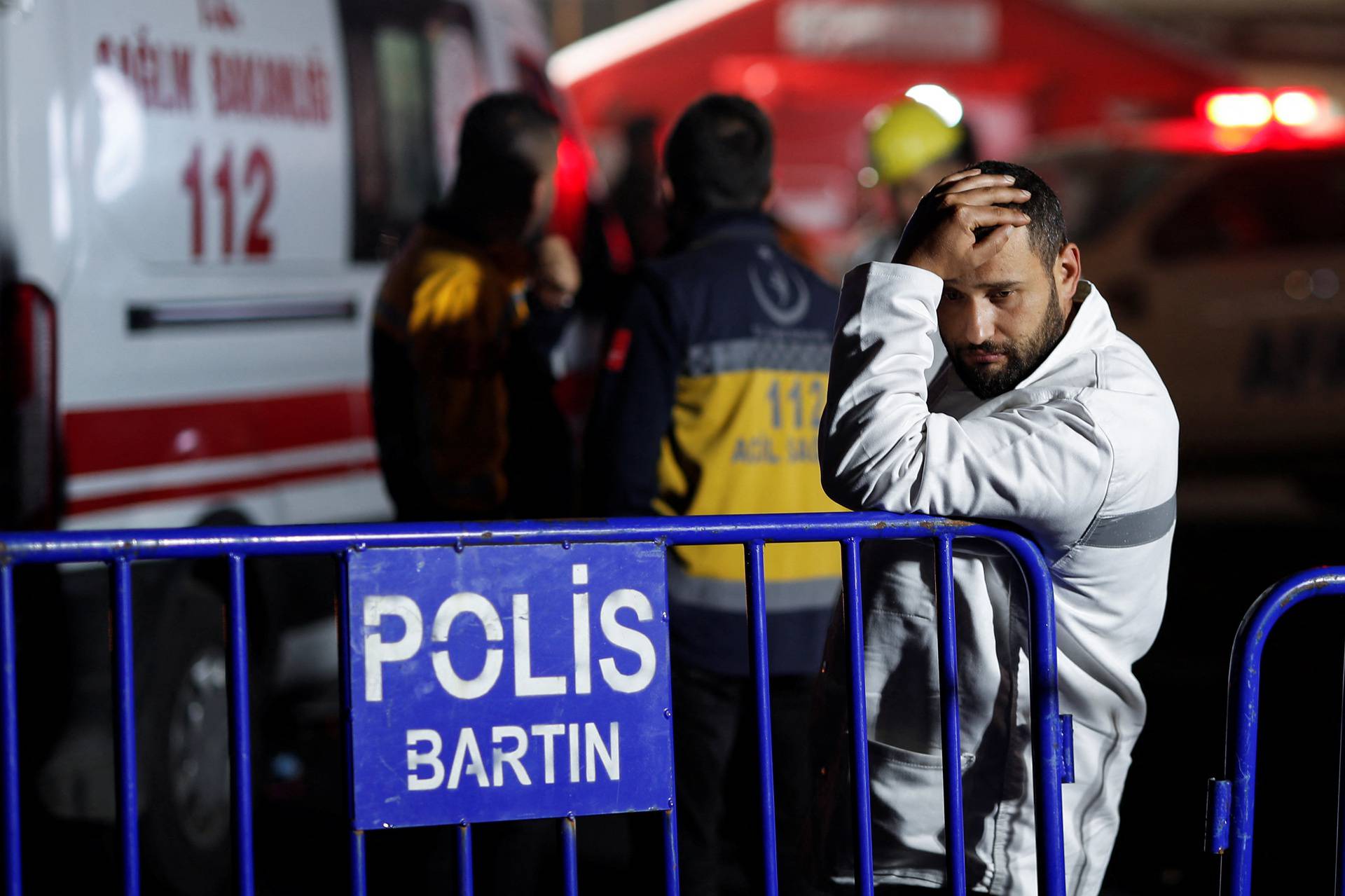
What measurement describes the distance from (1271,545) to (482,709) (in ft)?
23.6

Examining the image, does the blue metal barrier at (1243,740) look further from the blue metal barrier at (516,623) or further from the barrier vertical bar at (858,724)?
the barrier vertical bar at (858,724)

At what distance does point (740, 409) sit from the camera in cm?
320

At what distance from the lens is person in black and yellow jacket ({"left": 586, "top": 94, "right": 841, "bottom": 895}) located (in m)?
3.16

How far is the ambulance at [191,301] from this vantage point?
12.5 ft

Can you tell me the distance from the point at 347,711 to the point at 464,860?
296mm

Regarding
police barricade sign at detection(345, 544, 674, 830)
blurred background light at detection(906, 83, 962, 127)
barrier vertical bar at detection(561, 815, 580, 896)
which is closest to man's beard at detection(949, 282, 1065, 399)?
police barricade sign at detection(345, 544, 674, 830)

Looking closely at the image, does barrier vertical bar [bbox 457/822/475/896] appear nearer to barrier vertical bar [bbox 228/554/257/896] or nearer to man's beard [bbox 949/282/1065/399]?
barrier vertical bar [bbox 228/554/257/896]

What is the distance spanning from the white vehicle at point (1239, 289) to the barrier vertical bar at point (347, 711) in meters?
7.05

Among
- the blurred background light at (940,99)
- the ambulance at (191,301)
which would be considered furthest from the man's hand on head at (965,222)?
the ambulance at (191,301)

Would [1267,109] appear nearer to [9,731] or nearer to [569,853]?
[569,853]

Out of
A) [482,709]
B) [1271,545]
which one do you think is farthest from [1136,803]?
[1271,545]

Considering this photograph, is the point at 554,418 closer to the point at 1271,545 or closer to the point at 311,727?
the point at 311,727

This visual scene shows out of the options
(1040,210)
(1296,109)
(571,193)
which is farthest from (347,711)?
(1296,109)

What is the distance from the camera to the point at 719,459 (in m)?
3.19
